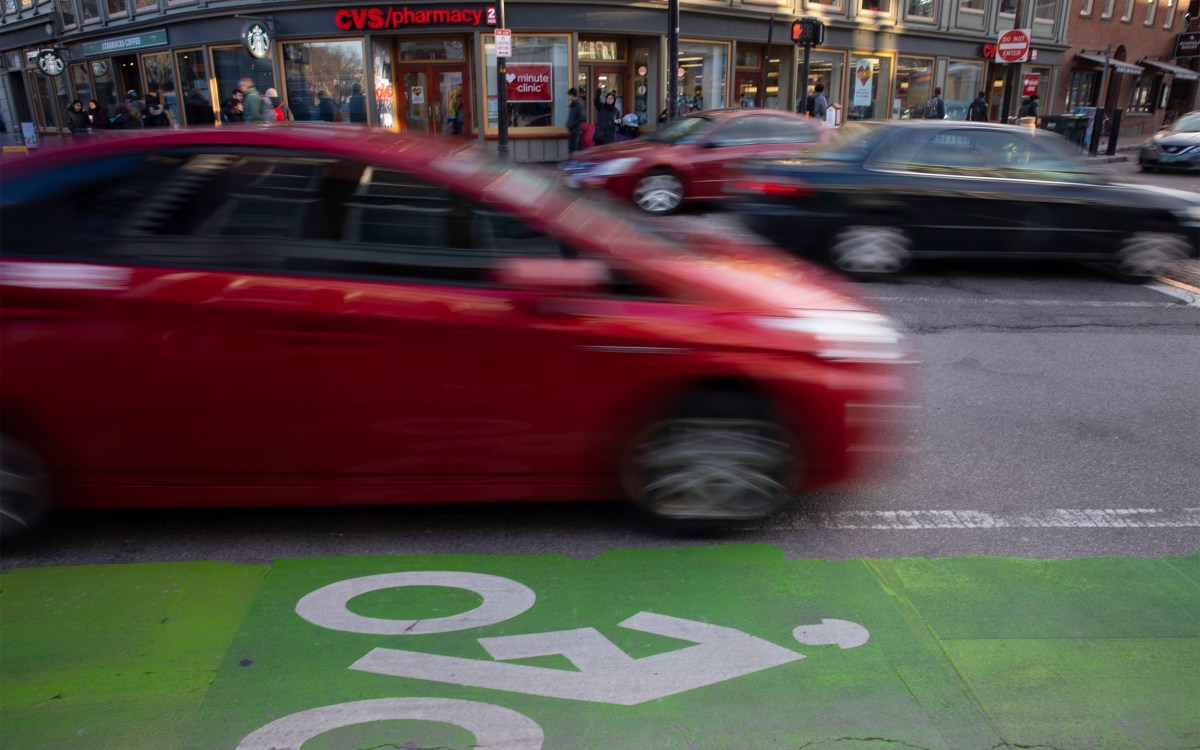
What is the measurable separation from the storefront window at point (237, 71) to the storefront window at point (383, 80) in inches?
88.1

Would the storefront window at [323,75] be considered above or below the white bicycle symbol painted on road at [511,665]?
above

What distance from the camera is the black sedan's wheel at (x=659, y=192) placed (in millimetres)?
11938

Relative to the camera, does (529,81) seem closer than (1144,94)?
Yes

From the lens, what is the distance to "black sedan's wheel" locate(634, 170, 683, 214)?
1194 centimetres

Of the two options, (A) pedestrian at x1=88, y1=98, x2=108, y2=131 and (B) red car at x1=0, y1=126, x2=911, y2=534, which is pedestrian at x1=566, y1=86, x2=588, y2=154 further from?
(B) red car at x1=0, y1=126, x2=911, y2=534

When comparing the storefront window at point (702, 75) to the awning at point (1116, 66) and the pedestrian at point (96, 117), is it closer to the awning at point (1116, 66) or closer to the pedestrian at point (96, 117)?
the pedestrian at point (96, 117)

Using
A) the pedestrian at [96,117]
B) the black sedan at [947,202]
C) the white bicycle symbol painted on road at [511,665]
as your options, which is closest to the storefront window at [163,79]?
the pedestrian at [96,117]

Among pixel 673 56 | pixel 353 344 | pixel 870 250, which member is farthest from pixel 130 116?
pixel 353 344

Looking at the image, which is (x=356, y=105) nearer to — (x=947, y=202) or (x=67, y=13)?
(x=67, y=13)

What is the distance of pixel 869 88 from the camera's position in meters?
27.5

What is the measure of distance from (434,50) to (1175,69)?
34.9 meters

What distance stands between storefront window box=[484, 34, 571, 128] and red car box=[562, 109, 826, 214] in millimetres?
9477

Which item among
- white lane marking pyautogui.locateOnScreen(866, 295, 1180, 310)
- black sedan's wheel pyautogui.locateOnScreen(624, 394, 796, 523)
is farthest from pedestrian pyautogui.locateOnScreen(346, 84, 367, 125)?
black sedan's wheel pyautogui.locateOnScreen(624, 394, 796, 523)

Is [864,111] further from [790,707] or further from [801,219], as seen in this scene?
[790,707]
